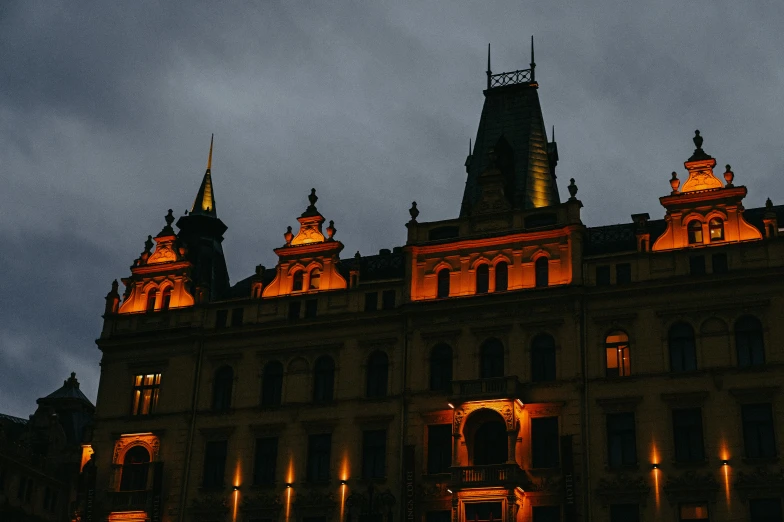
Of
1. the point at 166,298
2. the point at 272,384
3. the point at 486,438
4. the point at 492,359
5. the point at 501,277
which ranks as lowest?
the point at 486,438

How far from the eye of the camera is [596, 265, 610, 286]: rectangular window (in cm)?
5779

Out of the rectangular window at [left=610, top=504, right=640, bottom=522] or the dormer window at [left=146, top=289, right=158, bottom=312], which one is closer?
the rectangular window at [left=610, top=504, right=640, bottom=522]

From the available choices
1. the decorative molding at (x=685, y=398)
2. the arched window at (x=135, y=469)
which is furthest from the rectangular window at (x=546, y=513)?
the arched window at (x=135, y=469)

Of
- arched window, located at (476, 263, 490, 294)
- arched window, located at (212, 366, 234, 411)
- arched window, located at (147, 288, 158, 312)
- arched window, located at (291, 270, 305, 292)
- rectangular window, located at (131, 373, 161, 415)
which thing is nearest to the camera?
arched window, located at (476, 263, 490, 294)

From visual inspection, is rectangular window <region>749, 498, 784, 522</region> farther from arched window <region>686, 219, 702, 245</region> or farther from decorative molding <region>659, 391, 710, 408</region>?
arched window <region>686, 219, 702, 245</region>

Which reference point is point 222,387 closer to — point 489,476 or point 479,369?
point 479,369

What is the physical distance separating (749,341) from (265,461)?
26.4 meters

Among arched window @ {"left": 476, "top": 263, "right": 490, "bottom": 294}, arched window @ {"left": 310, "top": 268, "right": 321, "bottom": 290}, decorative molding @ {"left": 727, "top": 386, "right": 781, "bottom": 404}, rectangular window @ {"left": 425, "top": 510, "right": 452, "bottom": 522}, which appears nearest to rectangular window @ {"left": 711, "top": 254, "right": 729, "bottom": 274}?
decorative molding @ {"left": 727, "top": 386, "right": 781, "bottom": 404}

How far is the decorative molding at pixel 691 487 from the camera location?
51.5 m

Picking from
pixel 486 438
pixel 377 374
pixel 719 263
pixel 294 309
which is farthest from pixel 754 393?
pixel 294 309

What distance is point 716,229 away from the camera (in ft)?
187

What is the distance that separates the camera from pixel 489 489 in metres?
53.8

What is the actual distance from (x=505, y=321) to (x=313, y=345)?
11356mm

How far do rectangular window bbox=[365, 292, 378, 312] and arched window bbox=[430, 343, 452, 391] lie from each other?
184 inches
